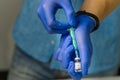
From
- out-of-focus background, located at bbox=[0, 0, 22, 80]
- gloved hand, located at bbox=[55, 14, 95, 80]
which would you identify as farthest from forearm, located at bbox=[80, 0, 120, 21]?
out-of-focus background, located at bbox=[0, 0, 22, 80]

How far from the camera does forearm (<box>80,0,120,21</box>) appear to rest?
0.67m

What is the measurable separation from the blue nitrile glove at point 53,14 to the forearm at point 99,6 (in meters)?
0.08

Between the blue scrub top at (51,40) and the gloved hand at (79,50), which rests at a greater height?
the gloved hand at (79,50)

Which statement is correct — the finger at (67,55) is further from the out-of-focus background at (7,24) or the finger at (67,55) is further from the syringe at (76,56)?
the out-of-focus background at (7,24)

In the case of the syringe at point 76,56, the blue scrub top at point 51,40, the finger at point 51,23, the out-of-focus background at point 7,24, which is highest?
the finger at point 51,23

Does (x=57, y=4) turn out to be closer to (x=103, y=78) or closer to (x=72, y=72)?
(x=72, y=72)

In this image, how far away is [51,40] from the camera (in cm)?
87

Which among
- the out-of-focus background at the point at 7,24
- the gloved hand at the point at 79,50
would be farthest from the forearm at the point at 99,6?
the out-of-focus background at the point at 7,24

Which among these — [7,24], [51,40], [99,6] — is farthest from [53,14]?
[7,24]

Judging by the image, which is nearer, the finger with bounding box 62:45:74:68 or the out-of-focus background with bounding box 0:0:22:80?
the finger with bounding box 62:45:74:68

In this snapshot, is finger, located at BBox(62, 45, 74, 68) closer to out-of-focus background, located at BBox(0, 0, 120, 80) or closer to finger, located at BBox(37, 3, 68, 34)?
finger, located at BBox(37, 3, 68, 34)

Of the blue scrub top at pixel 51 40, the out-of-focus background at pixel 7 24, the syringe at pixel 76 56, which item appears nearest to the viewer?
the syringe at pixel 76 56

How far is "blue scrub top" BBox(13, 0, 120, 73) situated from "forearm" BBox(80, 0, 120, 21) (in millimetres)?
138

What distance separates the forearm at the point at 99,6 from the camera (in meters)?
0.67
